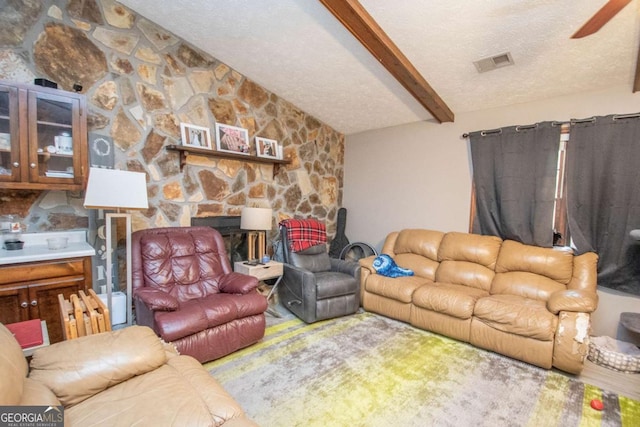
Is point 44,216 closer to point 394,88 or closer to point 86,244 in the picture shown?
point 86,244

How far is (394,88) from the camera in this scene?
11.3 ft

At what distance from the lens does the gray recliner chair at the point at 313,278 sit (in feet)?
10.0

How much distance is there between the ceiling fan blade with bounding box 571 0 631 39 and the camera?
1325mm

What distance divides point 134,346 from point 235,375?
3.09 feet

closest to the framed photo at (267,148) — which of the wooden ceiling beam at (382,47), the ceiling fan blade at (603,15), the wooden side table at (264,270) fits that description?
the wooden side table at (264,270)

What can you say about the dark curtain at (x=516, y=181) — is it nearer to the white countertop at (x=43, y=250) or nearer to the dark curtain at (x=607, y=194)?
the dark curtain at (x=607, y=194)

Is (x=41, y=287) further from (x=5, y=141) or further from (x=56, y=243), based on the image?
(x=5, y=141)

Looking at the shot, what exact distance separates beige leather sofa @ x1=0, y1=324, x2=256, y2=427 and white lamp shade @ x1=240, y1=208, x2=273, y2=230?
5.94 feet

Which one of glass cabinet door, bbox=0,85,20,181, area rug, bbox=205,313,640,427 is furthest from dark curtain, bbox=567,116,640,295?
glass cabinet door, bbox=0,85,20,181

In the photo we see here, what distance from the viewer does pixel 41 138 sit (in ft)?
7.27

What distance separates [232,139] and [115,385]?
108 inches

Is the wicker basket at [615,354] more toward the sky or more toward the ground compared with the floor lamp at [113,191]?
more toward the ground

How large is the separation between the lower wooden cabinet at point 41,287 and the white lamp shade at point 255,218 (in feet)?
4.60

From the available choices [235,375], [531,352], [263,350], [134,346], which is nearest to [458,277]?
[531,352]
